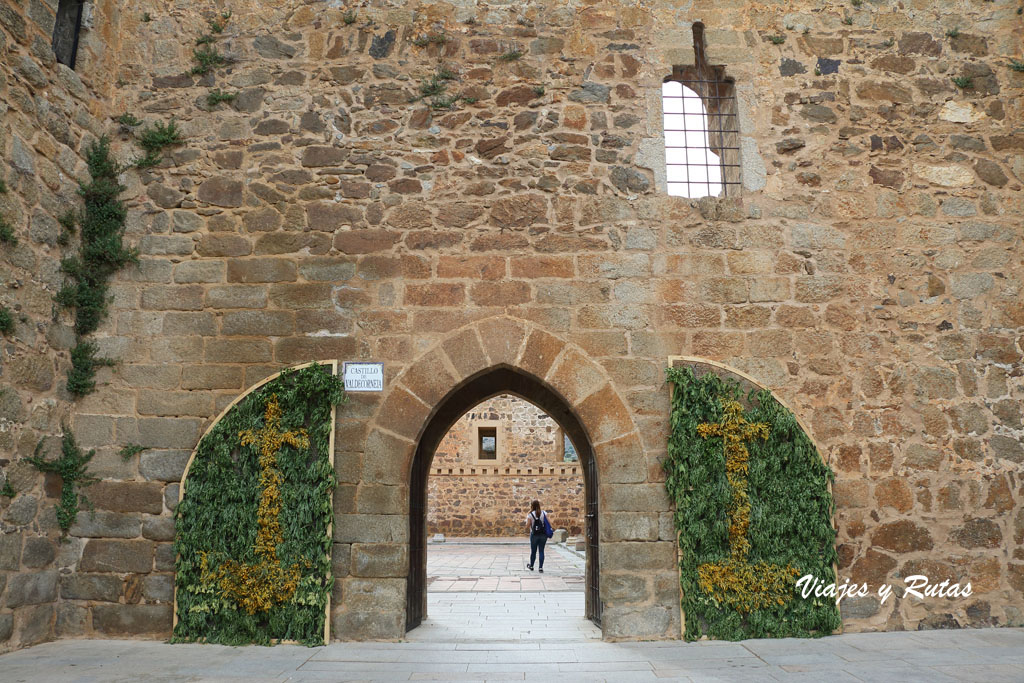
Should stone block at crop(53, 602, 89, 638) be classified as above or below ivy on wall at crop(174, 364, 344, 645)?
below

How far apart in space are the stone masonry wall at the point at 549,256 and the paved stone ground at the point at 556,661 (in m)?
0.27

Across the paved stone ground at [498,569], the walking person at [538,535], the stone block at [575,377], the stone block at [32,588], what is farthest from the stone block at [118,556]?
the walking person at [538,535]

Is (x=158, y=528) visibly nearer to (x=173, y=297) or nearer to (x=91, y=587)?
(x=91, y=587)

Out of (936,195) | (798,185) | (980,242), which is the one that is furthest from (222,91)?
(980,242)

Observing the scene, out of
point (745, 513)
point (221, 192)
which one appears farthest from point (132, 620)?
point (745, 513)

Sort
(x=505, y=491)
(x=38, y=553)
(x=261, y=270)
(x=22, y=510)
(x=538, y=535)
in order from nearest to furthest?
(x=22, y=510) < (x=38, y=553) < (x=261, y=270) < (x=538, y=535) < (x=505, y=491)

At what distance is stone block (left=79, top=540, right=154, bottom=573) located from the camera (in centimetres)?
511

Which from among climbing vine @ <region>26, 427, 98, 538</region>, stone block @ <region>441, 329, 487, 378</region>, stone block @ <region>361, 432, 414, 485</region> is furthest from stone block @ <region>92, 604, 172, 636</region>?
stone block @ <region>441, 329, 487, 378</region>

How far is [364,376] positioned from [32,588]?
251 cm

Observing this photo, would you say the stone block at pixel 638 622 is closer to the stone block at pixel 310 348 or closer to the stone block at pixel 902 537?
the stone block at pixel 902 537

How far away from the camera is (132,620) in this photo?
16.6 feet

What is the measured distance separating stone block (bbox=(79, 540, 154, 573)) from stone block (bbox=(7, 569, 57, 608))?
201 millimetres

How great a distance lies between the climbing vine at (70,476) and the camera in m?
5.10

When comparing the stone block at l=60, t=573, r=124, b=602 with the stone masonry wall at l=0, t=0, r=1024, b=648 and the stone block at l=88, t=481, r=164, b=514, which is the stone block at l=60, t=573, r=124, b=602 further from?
the stone block at l=88, t=481, r=164, b=514
